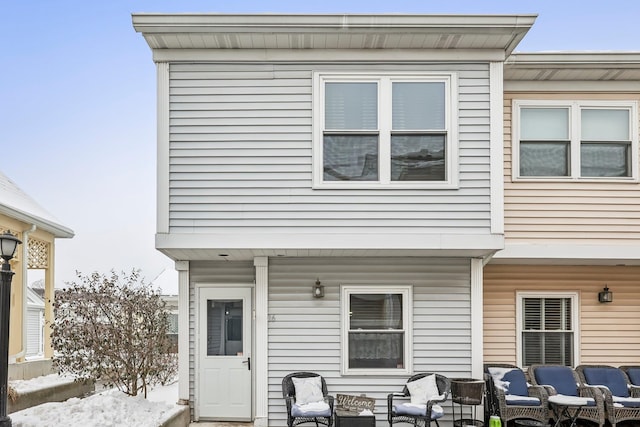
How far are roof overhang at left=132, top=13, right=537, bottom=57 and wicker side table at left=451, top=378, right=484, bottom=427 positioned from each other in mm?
4250

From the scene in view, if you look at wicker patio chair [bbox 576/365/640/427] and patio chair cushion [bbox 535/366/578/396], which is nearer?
wicker patio chair [bbox 576/365/640/427]

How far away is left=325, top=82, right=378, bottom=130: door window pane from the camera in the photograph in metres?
7.66

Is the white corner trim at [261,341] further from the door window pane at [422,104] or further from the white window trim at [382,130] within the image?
the door window pane at [422,104]

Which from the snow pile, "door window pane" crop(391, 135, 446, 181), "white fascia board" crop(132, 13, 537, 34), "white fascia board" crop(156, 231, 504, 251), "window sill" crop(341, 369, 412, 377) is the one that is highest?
"white fascia board" crop(132, 13, 537, 34)

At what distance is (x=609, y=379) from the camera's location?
8484mm

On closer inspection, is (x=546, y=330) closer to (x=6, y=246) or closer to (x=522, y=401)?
(x=522, y=401)

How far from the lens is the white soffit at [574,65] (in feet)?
27.2

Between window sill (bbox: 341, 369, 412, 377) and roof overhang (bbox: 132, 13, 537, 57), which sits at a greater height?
roof overhang (bbox: 132, 13, 537, 57)

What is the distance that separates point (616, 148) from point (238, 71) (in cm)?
552

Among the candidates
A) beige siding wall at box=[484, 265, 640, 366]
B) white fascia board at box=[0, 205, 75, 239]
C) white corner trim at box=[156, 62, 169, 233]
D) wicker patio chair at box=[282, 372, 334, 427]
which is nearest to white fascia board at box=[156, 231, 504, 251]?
white corner trim at box=[156, 62, 169, 233]

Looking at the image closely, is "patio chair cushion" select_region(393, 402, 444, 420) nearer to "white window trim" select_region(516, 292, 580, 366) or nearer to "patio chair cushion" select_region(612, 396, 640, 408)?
"white window trim" select_region(516, 292, 580, 366)

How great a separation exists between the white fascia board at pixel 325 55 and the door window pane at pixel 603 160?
220 cm

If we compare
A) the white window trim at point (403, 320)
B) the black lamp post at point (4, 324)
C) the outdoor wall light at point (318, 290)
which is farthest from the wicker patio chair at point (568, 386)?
the black lamp post at point (4, 324)

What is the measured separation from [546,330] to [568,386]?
102cm
